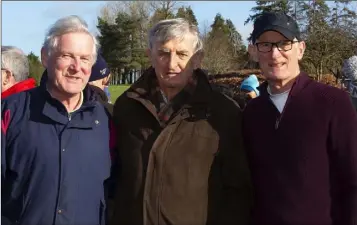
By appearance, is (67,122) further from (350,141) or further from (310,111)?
(350,141)

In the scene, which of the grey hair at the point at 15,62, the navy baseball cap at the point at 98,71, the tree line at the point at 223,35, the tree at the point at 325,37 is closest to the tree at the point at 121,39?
the tree line at the point at 223,35

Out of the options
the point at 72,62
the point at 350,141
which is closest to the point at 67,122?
the point at 72,62

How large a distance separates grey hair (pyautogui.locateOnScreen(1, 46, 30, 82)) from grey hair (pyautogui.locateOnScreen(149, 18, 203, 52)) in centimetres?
123

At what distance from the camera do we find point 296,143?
9.01 ft

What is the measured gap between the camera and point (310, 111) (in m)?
2.75

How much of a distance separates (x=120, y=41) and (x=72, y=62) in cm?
Result: 5027

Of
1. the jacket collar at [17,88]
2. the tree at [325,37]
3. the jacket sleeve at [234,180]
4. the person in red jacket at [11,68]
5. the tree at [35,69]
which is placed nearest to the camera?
the jacket sleeve at [234,180]

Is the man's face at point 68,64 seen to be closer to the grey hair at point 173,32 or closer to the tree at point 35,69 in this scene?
the tree at point 35,69

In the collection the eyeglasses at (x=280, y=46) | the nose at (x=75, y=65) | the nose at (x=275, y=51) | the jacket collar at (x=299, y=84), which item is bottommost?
the jacket collar at (x=299, y=84)

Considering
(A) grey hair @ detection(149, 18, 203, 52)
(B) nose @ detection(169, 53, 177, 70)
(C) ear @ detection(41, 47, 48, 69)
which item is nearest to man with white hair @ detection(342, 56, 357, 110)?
(A) grey hair @ detection(149, 18, 203, 52)

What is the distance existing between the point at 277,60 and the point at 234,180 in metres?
0.81

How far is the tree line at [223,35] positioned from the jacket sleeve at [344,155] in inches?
47.1

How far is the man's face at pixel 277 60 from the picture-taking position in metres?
2.89

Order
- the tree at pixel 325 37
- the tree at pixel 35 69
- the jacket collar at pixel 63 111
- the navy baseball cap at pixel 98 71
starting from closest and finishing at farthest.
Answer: the jacket collar at pixel 63 111 < the tree at pixel 35 69 < the navy baseball cap at pixel 98 71 < the tree at pixel 325 37
